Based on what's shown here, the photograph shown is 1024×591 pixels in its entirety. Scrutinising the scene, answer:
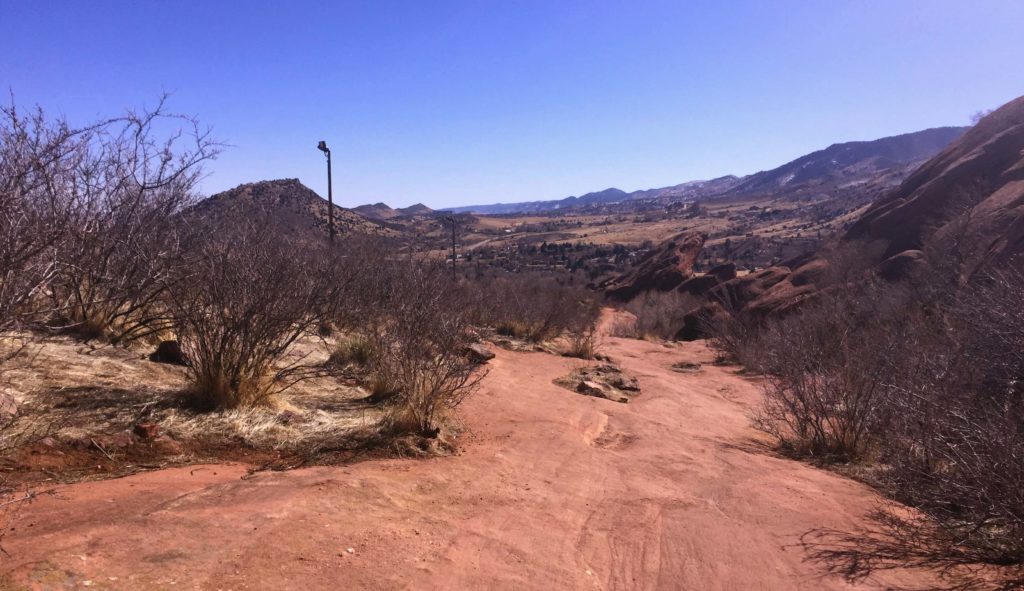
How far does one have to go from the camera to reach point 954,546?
14.9 ft

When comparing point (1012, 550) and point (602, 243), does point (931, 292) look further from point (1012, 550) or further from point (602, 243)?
point (602, 243)

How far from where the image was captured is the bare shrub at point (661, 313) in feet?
115

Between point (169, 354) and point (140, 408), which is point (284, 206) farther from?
point (140, 408)

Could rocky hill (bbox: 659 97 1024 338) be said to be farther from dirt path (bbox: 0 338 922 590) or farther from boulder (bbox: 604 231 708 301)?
dirt path (bbox: 0 338 922 590)

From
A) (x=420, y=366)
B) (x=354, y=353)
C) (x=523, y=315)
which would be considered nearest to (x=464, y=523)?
(x=420, y=366)

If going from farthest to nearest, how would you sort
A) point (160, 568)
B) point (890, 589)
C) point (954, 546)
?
1. point (954, 546)
2. point (890, 589)
3. point (160, 568)

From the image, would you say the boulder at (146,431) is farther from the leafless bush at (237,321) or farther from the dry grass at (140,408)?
the leafless bush at (237,321)

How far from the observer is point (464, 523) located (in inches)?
191

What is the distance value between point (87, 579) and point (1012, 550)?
5.78 metres

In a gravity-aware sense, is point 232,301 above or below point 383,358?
above

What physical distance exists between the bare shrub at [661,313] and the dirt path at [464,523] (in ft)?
86.1

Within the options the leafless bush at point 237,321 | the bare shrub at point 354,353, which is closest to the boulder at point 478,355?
the bare shrub at point 354,353

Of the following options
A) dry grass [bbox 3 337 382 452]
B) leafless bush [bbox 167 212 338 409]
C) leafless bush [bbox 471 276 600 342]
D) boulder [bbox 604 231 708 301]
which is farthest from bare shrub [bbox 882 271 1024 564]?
boulder [bbox 604 231 708 301]

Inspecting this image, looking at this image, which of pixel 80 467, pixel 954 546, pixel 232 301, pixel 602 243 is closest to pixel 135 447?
pixel 80 467
